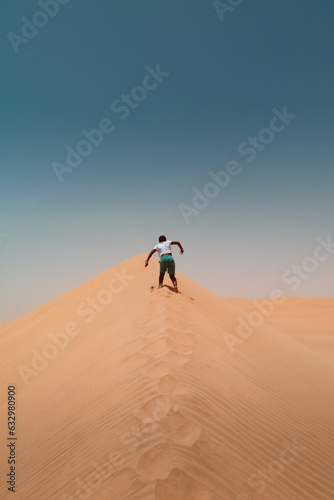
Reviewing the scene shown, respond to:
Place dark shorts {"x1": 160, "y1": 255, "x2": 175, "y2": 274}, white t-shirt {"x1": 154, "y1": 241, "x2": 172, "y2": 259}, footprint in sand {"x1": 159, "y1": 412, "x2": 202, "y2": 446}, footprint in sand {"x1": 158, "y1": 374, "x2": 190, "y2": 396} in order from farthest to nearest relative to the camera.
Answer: white t-shirt {"x1": 154, "y1": 241, "x2": 172, "y2": 259} → dark shorts {"x1": 160, "y1": 255, "x2": 175, "y2": 274} → footprint in sand {"x1": 158, "y1": 374, "x2": 190, "y2": 396} → footprint in sand {"x1": 159, "y1": 412, "x2": 202, "y2": 446}

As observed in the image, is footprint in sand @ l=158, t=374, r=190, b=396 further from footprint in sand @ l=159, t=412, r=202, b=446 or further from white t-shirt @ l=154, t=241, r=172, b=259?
white t-shirt @ l=154, t=241, r=172, b=259

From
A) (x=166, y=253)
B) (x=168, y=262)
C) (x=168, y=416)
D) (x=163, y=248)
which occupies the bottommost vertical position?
(x=168, y=416)

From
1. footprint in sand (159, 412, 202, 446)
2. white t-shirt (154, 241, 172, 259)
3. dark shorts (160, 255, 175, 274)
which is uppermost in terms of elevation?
white t-shirt (154, 241, 172, 259)

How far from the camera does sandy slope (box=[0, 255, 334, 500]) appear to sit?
2.34 m

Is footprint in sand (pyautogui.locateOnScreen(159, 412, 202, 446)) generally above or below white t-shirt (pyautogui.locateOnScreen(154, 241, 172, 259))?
below

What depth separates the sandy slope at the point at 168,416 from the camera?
234 centimetres

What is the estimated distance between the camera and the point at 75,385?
4.86 meters

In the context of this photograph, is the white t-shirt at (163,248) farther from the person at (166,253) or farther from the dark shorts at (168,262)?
the dark shorts at (168,262)

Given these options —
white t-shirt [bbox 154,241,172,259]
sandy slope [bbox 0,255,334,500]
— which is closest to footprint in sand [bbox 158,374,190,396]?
sandy slope [bbox 0,255,334,500]

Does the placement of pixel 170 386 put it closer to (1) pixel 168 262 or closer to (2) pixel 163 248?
(1) pixel 168 262

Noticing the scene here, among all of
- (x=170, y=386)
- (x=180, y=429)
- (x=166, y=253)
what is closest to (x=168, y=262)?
(x=166, y=253)

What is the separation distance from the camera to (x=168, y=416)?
2.82m

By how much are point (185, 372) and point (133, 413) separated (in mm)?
983

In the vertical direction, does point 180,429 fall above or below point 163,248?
below
